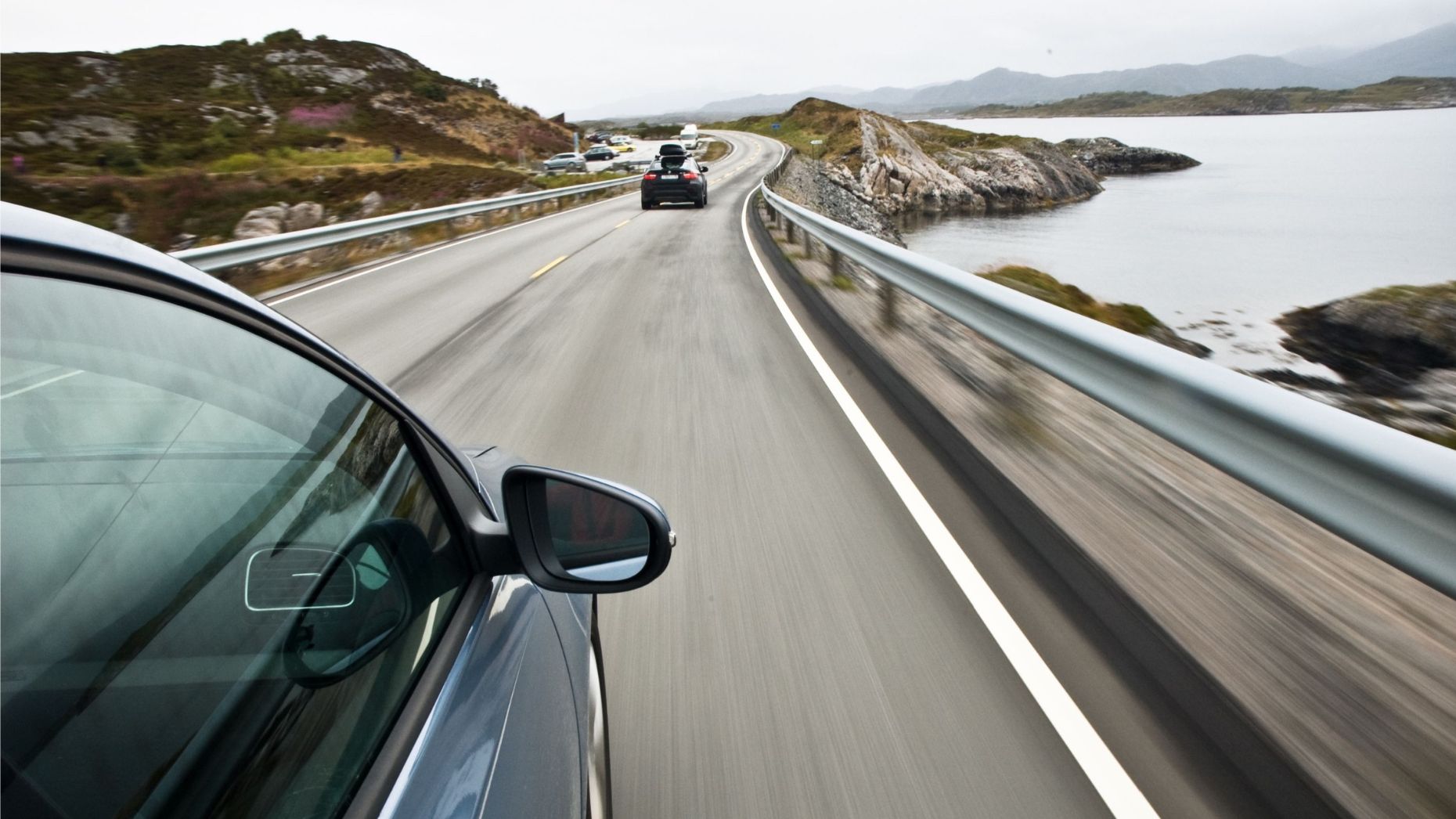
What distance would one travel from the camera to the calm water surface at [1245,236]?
22.0 meters

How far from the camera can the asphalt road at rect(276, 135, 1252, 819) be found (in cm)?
262

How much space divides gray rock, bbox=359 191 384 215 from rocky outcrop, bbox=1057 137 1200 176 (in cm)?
8211

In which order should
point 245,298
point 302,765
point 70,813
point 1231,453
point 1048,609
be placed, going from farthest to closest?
point 1048,609, point 1231,453, point 245,298, point 302,765, point 70,813

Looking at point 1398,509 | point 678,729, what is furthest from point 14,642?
point 1398,509

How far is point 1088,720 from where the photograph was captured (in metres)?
2.93

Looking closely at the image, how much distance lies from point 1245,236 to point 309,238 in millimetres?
40783

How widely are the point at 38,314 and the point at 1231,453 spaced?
332 centimetres

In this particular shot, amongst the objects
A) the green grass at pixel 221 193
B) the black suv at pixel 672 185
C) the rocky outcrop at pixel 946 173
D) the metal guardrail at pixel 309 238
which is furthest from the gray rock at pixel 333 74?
the metal guardrail at pixel 309 238

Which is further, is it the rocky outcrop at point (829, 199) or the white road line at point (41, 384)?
the rocky outcrop at point (829, 199)

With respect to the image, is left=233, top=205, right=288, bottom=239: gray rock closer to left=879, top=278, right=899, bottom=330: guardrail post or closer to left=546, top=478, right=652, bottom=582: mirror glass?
left=879, top=278, right=899, bottom=330: guardrail post

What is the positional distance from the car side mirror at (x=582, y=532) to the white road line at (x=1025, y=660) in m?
1.62

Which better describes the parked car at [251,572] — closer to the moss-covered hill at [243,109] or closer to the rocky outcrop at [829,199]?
the rocky outcrop at [829,199]

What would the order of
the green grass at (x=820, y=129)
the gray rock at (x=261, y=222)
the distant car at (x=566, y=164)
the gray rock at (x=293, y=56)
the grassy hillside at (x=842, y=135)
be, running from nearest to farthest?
the gray rock at (x=261, y=222) → the distant car at (x=566, y=164) → the green grass at (x=820, y=129) → the grassy hillside at (x=842, y=135) → the gray rock at (x=293, y=56)

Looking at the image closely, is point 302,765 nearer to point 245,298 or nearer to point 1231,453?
point 245,298
